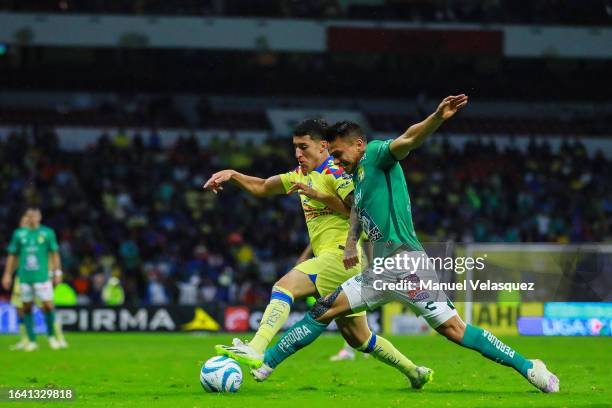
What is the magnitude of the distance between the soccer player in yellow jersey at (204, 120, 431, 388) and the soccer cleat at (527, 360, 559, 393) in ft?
3.67

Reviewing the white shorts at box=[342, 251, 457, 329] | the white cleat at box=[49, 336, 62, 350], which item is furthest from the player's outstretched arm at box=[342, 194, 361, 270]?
the white cleat at box=[49, 336, 62, 350]

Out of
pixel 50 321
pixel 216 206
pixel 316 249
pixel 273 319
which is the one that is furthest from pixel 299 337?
pixel 216 206

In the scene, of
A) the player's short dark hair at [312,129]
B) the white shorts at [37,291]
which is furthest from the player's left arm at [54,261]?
the player's short dark hair at [312,129]

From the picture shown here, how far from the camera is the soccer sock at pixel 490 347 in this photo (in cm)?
926

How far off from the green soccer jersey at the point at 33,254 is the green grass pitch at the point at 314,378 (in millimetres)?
1226

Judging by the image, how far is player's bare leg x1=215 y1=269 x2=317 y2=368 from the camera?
372 inches

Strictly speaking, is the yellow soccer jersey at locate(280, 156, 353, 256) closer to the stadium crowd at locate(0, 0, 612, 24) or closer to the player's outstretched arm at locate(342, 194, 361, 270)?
the player's outstretched arm at locate(342, 194, 361, 270)

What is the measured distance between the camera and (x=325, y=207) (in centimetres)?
1055

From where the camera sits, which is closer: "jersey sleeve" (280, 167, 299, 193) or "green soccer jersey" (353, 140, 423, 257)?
"green soccer jersey" (353, 140, 423, 257)

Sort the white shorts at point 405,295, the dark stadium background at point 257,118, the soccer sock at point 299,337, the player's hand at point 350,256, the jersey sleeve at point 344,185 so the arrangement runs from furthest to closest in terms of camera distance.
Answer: the dark stadium background at point 257,118 → the jersey sleeve at point 344,185 → the soccer sock at point 299,337 → the player's hand at point 350,256 → the white shorts at point 405,295

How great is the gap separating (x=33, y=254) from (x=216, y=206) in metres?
13.1

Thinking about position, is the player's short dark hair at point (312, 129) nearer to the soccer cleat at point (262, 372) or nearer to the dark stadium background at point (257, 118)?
the soccer cleat at point (262, 372)

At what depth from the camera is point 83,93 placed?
123ft

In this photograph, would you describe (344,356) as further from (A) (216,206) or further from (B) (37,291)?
(A) (216,206)
